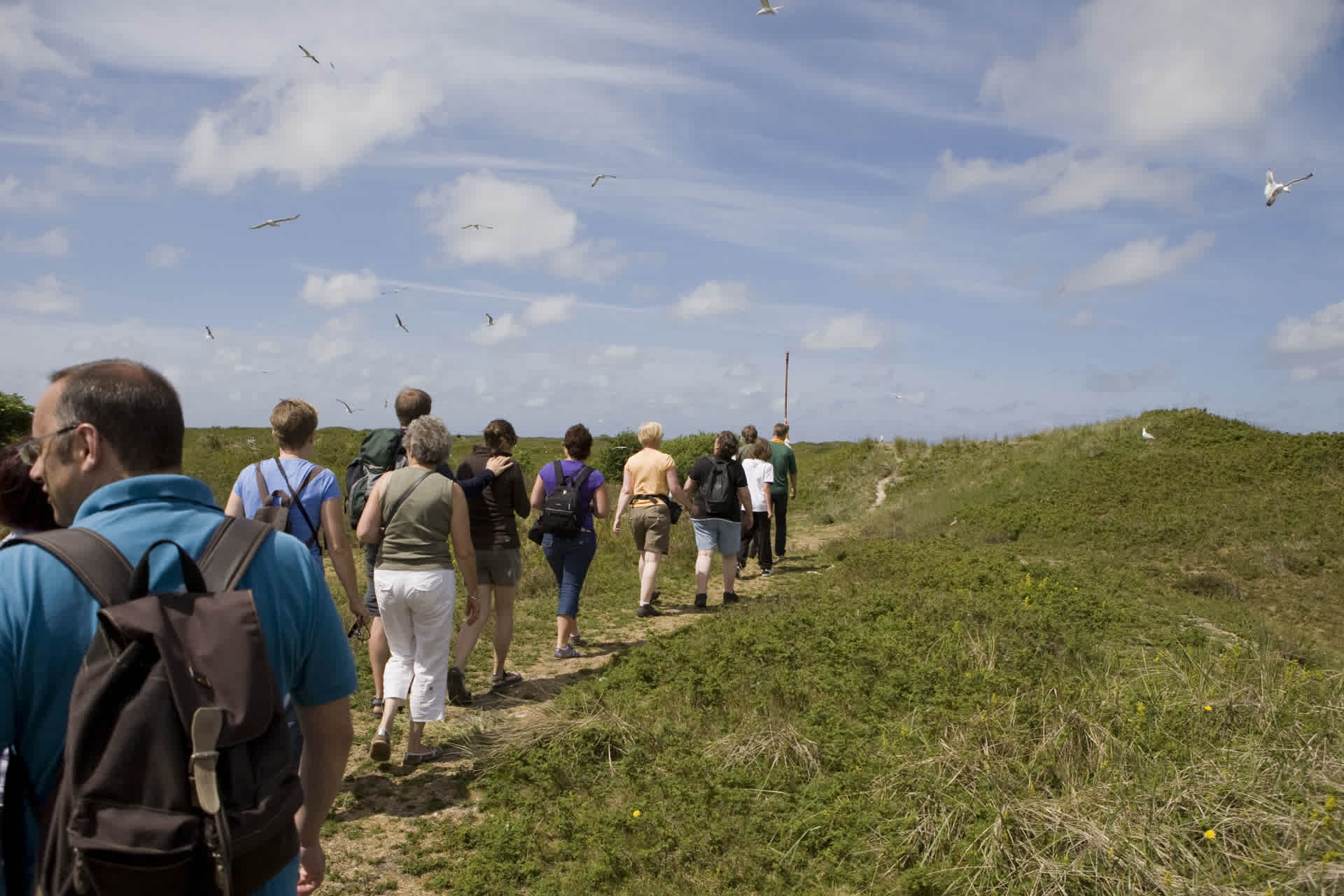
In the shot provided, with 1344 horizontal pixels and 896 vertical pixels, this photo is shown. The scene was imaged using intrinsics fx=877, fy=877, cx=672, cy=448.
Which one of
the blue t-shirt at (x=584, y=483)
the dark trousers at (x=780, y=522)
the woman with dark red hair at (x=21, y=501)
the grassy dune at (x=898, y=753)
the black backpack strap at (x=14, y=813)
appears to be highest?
the woman with dark red hair at (x=21, y=501)

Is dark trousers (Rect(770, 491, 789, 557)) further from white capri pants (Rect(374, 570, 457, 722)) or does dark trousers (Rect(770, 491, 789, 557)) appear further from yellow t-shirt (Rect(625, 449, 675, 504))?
white capri pants (Rect(374, 570, 457, 722))

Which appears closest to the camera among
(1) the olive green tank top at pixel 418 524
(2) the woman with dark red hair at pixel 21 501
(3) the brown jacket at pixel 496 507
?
(2) the woman with dark red hair at pixel 21 501

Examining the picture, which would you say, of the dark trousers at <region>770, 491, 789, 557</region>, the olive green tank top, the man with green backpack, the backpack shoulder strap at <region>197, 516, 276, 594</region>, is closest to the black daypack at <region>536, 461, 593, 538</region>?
the man with green backpack

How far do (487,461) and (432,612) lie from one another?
1630mm

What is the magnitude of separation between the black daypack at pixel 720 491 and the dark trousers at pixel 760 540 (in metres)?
2.48

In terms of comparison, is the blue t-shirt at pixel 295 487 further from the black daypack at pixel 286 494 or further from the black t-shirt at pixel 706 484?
the black t-shirt at pixel 706 484

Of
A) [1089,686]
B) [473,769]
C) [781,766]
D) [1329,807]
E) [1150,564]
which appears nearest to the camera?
[1329,807]

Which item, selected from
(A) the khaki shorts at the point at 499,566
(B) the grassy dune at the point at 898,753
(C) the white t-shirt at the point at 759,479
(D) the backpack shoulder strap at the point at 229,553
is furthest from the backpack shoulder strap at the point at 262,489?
(C) the white t-shirt at the point at 759,479

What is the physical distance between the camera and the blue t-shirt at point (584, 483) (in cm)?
761

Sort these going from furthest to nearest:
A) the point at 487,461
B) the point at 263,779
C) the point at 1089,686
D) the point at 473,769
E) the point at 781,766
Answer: the point at 487,461
the point at 1089,686
the point at 473,769
the point at 781,766
the point at 263,779

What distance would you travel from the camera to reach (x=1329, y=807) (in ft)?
11.9

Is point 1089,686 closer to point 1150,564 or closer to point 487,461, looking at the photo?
point 487,461

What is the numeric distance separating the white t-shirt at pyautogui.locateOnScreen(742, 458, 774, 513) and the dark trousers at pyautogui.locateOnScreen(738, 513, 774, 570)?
0.32 metres

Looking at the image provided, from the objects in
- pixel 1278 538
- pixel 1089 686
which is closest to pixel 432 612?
pixel 1089 686
